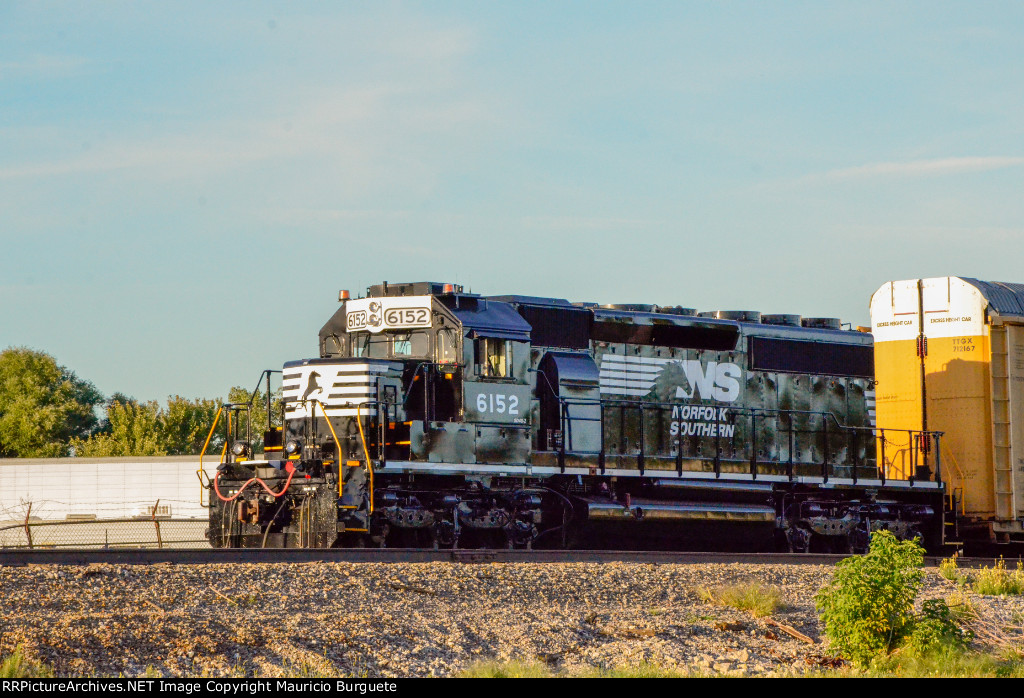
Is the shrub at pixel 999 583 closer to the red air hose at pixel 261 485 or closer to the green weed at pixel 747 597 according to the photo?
the green weed at pixel 747 597

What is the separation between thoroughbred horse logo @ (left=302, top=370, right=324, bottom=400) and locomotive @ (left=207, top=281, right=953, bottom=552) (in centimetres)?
3

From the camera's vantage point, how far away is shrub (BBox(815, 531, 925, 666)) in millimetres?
11609

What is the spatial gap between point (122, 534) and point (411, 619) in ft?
70.9

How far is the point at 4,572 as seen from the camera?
39.0 ft

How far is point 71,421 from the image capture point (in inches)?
2635

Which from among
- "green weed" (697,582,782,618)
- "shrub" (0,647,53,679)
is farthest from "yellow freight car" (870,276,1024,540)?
"shrub" (0,647,53,679)

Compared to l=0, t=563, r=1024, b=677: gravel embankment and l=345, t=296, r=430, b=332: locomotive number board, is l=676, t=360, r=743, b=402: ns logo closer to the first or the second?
l=345, t=296, r=430, b=332: locomotive number board

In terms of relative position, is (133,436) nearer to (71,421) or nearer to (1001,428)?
(71,421)

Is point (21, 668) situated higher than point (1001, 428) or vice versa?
point (1001, 428)

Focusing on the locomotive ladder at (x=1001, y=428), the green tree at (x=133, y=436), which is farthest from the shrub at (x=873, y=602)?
the green tree at (x=133, y=436)

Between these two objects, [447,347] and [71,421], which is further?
[71,421]

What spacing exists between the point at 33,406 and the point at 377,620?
51049mm

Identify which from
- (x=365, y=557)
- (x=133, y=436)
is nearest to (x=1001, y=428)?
(x=365, y=557)
